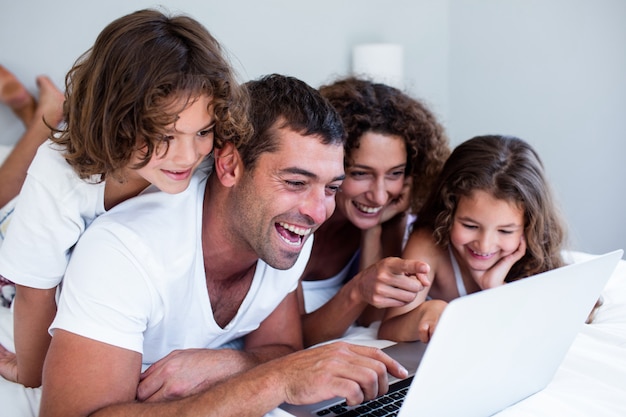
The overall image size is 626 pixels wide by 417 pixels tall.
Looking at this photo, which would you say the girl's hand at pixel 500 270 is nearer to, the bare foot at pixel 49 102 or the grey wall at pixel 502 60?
the grey wall at pixel 502 60

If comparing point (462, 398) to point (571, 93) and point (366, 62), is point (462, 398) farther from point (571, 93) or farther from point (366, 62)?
point (571, 93)

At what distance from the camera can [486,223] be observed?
168 cm

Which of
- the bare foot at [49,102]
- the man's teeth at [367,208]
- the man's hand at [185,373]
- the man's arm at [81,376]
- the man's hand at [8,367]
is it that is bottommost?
the man's hand at [8,367]

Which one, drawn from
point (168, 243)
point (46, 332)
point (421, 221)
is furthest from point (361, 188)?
point (46, 332)

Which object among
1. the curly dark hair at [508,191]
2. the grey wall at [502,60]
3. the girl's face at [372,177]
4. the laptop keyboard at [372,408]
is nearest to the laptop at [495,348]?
the laptop keyboard at [372,408]

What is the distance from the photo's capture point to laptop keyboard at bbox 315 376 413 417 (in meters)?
1.09

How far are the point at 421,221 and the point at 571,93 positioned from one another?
68.5 inches

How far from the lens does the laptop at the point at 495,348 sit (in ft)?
2.83

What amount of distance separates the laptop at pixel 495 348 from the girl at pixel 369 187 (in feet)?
1.65

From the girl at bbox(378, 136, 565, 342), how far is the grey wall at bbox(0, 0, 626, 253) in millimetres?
996

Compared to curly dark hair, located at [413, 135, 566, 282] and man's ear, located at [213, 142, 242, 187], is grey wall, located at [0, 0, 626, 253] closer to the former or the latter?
curly dark hair, located at [413, 135, 566, 282]

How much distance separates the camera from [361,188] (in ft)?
6.03

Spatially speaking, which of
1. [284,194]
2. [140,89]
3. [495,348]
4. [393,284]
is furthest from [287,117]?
[495,348]

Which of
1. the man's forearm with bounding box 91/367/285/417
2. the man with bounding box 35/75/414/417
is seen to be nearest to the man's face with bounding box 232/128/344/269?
the man with bounding box 35/75/414/417
